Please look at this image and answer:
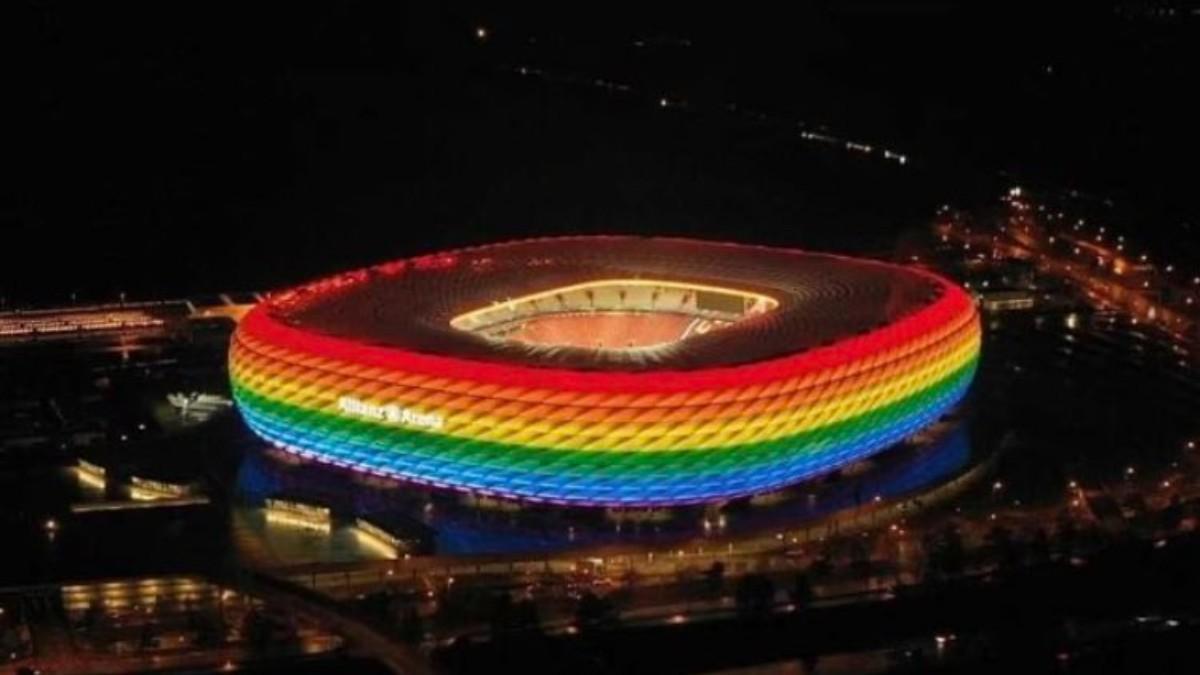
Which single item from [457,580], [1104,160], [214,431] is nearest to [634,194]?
[1104,160]

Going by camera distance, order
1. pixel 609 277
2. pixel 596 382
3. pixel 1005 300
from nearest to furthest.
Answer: pixel 596 382
pixel 609 277
pixel 1005 300

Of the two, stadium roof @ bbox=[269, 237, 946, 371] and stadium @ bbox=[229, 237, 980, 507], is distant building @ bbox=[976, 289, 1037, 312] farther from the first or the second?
stadium @ bbox=[229, 237, 980, 507]

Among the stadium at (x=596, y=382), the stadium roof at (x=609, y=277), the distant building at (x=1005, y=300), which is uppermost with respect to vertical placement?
the stadium roof at (x=609, y=277)

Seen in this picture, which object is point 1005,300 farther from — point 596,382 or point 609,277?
point 596,382

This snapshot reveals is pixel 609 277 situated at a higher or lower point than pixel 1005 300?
higher

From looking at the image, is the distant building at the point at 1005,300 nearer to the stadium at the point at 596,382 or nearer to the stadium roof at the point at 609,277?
the stadium roof at the point at 609,277

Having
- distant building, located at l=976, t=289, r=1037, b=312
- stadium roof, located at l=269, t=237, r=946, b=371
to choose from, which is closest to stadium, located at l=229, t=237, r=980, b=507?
stadium roof, located at l=269, t=237, r=946, b=371

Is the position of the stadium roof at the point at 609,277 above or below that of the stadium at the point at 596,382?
above

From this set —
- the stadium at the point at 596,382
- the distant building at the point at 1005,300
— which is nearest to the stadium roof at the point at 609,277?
the stadium at the point at 596,382

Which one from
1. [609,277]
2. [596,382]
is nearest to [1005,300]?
[609,277]
